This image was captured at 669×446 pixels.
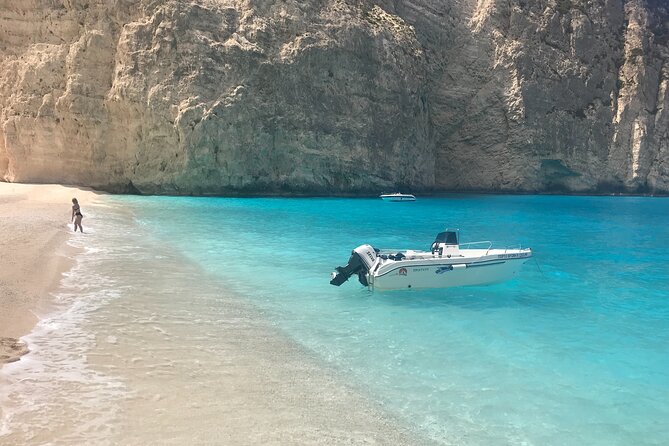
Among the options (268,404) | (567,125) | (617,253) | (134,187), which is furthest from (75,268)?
(567,125)

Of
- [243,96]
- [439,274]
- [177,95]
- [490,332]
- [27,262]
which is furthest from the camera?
[243,96]

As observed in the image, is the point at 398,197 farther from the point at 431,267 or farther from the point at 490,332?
the point at 490,332

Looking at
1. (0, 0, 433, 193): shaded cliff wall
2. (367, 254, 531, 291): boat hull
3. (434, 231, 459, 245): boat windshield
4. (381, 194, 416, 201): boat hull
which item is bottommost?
(367, 254, 531, 291): boat hull

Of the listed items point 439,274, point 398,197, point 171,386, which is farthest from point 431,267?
point 398,197

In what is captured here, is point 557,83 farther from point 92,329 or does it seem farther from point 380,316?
point 92,329

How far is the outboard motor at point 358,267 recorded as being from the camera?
1177 centimetres

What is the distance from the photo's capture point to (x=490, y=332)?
368 inches

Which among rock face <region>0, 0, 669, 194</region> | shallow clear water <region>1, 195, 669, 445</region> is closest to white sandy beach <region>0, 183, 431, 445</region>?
shallow clear water <region>1, 195, 669, 445</region>

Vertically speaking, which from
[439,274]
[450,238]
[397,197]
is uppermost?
[397,197]

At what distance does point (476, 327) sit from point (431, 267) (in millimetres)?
2675

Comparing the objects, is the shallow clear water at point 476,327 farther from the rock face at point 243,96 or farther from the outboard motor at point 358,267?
the rock face at point 243,96

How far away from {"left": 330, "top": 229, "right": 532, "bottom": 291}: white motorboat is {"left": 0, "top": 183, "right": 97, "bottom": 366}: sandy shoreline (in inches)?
229

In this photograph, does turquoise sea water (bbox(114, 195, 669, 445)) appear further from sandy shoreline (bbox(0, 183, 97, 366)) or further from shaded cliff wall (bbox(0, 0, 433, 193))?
shaded cliff wall (bbox(0, 0, 433, 193))

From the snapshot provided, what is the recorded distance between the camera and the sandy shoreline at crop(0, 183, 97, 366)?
7.54 metres
